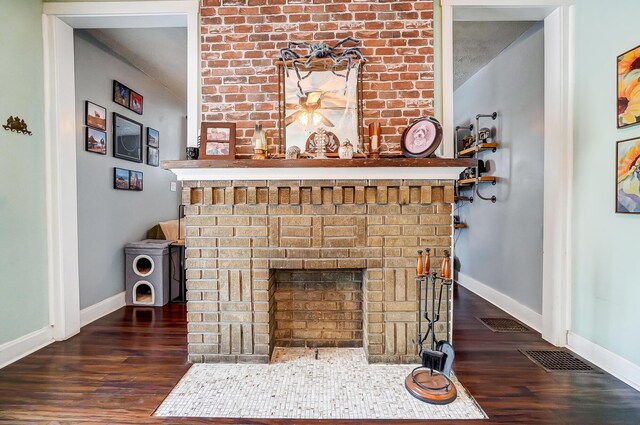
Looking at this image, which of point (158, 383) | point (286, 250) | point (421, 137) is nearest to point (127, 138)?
point (286, 250)

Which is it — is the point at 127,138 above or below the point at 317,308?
above

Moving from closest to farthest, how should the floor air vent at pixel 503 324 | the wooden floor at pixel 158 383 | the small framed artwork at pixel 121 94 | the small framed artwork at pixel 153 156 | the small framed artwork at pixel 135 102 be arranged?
1. the wooden floor at pixel 158 383
2. the floor air vent at pixel 503 324
3. the small framed artwork at pixel 121 94
4. the small framed artwork at pixel 135 102
5. the small framed artwork at pixel 153 156

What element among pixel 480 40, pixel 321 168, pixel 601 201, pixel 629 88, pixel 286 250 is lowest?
pixel 286 250

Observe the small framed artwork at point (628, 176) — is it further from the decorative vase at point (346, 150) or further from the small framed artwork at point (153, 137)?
the small framed artwork at point (153, 137)

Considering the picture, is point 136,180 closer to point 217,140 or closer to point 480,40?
point 217,140

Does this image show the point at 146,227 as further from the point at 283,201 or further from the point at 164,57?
the point at 283,201

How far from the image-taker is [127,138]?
11.0 feet

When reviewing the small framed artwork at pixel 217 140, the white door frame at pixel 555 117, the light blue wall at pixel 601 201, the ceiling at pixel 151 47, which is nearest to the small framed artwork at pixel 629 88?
the light blue wall at pixel 601 201

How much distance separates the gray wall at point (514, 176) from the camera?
8.80 ft

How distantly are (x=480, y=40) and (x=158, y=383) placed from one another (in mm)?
3946

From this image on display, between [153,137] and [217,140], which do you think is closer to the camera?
[217,140]

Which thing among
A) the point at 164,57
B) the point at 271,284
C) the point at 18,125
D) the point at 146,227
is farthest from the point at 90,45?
the point at 271,284

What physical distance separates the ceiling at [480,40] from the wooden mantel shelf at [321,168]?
5.08 ft

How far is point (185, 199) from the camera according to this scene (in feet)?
6.81
